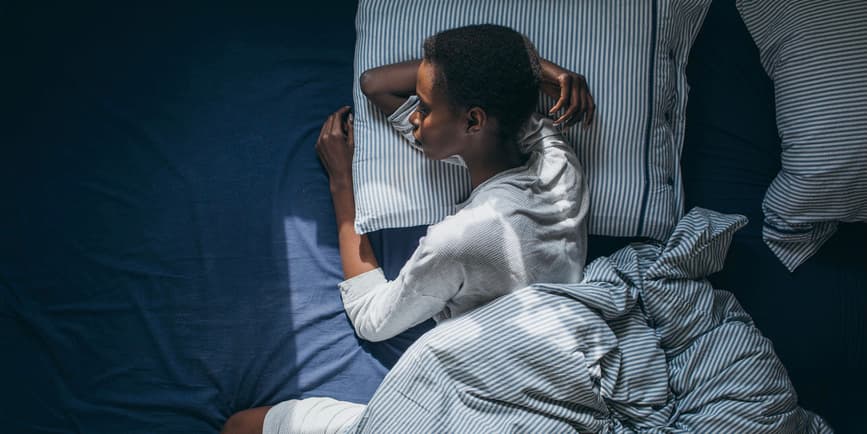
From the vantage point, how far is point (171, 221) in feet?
4.39

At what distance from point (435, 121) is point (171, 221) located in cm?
61

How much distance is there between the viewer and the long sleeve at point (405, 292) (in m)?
1.09

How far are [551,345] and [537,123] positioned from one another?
15.8 inches

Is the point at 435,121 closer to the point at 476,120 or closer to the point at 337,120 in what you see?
the point at 476,120

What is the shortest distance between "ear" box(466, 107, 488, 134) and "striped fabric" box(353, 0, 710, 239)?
18 centimetres

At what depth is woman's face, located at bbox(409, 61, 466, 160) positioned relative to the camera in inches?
42.3

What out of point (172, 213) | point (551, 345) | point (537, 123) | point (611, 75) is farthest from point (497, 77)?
point (172, 213)

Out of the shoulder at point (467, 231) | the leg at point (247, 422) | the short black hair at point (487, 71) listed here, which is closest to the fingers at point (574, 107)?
the short black hair at point (487, 71)

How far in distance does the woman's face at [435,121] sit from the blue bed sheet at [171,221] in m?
0.27

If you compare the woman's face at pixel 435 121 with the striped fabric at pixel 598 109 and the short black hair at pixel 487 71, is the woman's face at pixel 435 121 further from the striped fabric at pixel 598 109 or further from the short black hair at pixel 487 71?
the striped fabric at pixel 598 109

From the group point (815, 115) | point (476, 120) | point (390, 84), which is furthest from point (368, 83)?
point (815, 115)

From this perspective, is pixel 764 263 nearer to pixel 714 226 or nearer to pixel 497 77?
pixel 714 226

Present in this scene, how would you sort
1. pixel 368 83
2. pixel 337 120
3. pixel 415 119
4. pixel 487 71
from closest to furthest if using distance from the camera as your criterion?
pixel 487 71
pixel 415 119
pixel 368 83
pixel 337 120

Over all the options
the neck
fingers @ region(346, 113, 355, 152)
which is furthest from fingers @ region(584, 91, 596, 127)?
fingers @ region(346, 113, 355, 152)
